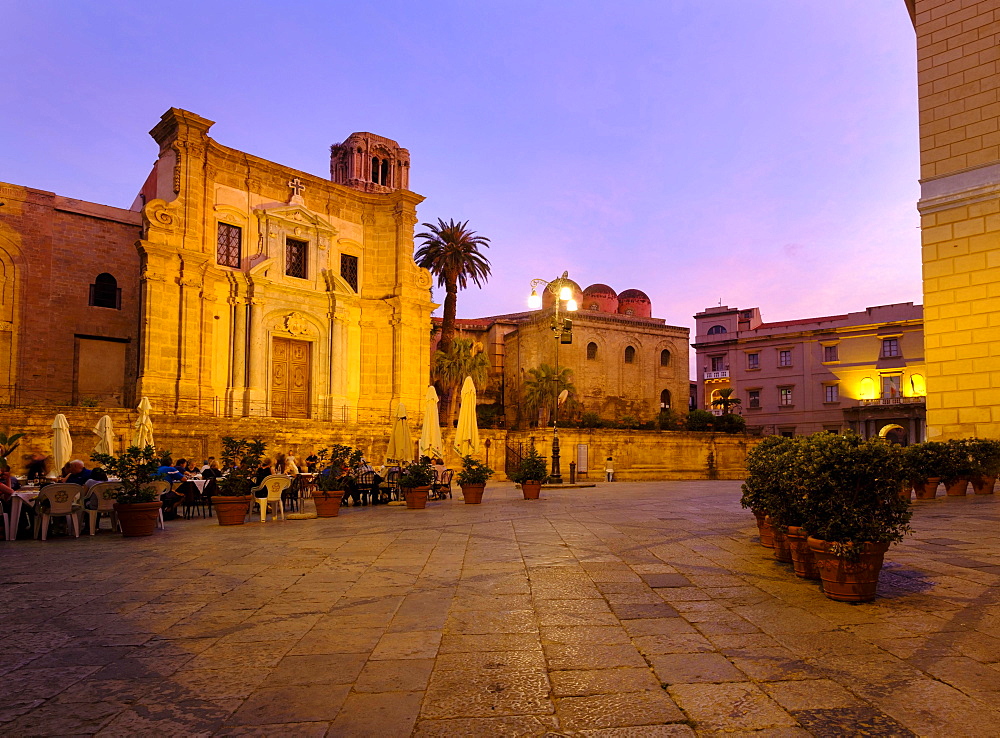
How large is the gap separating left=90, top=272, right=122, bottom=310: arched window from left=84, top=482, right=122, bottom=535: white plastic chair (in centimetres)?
2151

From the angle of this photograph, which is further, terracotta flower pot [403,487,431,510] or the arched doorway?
the arched doorway

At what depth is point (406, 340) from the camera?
3091cm

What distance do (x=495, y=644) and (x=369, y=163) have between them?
157 feet

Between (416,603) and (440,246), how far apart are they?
33945mm

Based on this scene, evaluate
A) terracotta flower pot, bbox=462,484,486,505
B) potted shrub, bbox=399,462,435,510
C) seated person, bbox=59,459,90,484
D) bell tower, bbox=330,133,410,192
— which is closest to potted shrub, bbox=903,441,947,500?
terracotta flower pot, bbox=462,484,486,505

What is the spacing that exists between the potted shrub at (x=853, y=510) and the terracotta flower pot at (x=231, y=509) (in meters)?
8.91

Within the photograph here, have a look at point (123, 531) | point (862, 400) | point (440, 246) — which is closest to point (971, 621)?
point (123, 531)

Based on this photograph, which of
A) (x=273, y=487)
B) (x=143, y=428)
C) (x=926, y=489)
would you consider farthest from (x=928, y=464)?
(x=143, y=428)

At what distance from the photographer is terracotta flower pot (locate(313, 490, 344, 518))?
12367mm

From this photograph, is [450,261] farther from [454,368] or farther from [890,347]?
[890,347]

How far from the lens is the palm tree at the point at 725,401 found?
47688 mm

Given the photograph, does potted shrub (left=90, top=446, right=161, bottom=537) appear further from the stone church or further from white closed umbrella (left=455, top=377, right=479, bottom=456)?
Result: the stone church

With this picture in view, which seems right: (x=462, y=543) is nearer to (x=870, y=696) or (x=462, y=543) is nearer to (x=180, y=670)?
(x=180, y=670)

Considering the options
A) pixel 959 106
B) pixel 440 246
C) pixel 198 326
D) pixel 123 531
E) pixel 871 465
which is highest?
pixel 440 246
